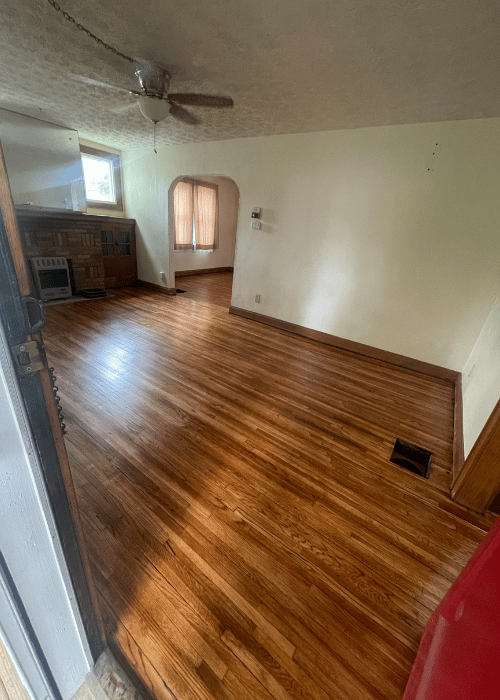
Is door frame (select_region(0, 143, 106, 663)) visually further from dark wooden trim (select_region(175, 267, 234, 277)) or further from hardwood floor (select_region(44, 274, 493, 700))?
dark wooden trim (select_region(175, 267, 234, 277))

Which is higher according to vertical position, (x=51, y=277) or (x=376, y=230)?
(x=376, y=230)

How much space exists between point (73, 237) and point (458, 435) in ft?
18.0

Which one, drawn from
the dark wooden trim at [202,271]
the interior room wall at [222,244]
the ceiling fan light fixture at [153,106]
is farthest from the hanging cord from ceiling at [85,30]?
the dark wooden trim at [202,271]

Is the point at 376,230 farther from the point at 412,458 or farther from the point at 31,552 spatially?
the point at 31,552

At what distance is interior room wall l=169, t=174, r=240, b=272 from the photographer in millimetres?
6840

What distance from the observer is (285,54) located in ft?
6.25

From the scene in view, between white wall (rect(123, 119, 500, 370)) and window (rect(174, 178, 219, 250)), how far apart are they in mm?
1961

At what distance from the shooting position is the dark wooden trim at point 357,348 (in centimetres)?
309

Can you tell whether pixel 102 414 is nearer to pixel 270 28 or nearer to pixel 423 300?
pixel 270 28

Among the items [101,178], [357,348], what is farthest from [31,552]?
[101,178]

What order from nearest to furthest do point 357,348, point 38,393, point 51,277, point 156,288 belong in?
point 38,393
point 357,348
point 51,277
point 156,288

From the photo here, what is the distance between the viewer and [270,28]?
5.51ft

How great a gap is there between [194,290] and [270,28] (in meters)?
4.35

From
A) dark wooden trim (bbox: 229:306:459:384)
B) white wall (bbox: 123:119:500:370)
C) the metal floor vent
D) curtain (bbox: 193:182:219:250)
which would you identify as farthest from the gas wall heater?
the metal floor vent
